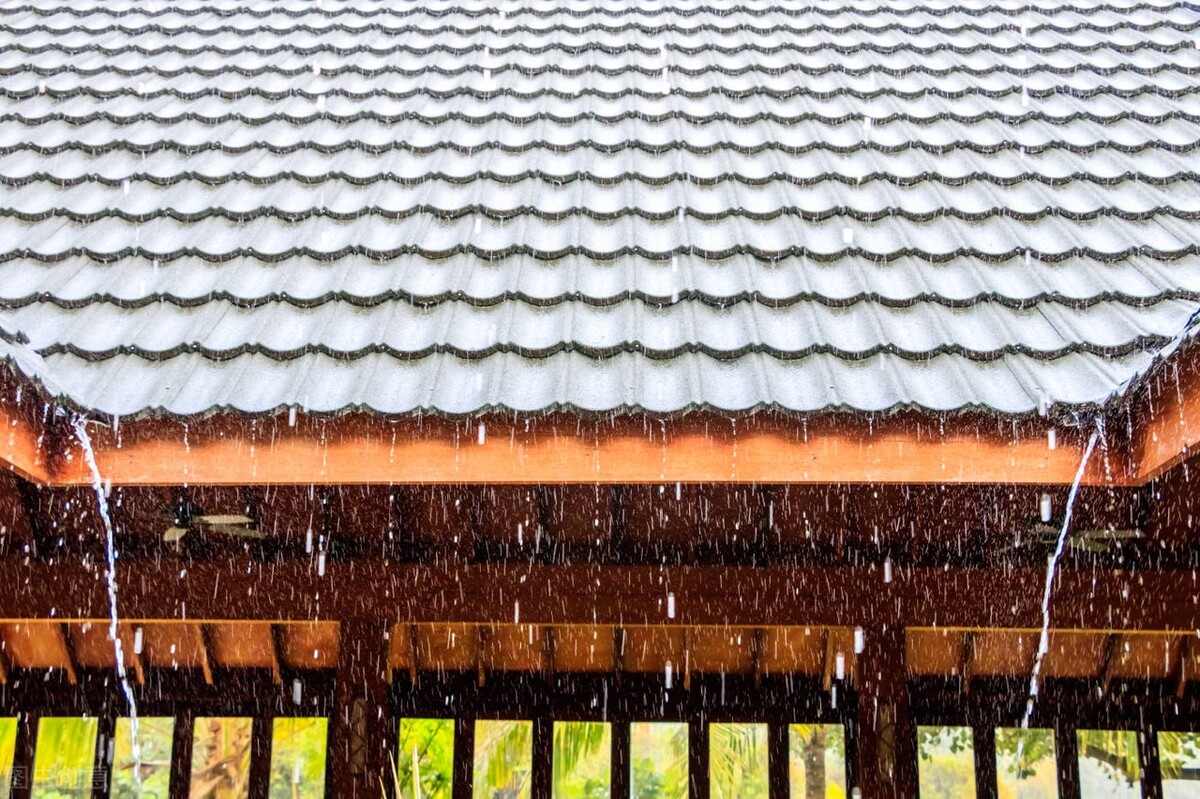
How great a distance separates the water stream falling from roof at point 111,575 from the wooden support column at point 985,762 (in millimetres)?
3646

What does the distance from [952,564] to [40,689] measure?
4023 millimetres

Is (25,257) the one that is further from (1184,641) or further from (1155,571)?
(1184,641)

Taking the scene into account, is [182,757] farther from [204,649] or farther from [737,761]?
[737,761]

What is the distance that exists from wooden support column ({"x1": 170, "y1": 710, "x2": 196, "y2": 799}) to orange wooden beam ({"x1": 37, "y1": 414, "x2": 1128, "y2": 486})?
9.46 feet

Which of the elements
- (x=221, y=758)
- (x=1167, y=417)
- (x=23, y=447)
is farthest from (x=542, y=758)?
(x=1167, y=417)

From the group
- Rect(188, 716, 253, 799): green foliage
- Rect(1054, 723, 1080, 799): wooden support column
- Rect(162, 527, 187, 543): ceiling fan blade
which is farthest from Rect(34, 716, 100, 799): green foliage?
Rect(1054, 723, 1080, 799): wooden support column

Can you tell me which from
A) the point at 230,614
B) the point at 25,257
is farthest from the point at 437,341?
the point at 25,257

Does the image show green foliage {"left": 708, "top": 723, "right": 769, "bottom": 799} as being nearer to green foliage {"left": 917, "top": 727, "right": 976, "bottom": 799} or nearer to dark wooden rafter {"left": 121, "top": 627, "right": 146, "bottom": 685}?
green foliage {"left": 917, "top": 727, "right": 976, "bottom": 799}

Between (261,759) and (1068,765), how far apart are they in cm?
369

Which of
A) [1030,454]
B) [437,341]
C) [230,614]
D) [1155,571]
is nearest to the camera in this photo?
[1030,454]

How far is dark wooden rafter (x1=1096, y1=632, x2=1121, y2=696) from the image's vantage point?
4273 millimetres

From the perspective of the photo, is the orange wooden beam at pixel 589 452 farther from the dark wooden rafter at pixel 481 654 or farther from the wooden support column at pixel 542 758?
the wooden support column at pixel 542 758

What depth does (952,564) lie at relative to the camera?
10.3 ft

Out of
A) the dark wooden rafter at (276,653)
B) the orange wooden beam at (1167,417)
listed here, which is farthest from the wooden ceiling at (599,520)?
the dark wooden rafter at (276,653)
